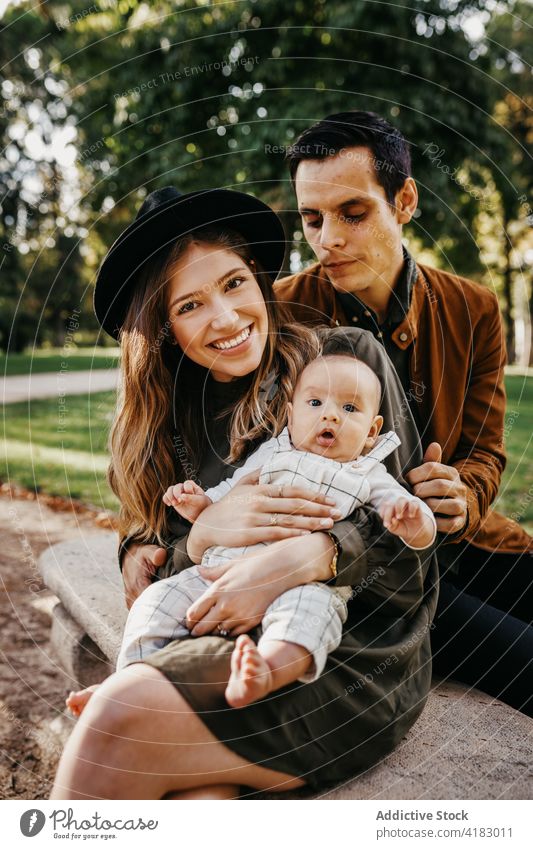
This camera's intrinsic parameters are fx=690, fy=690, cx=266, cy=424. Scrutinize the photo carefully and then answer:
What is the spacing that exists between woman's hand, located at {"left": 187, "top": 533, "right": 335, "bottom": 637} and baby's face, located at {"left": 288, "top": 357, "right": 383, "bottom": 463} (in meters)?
0.22

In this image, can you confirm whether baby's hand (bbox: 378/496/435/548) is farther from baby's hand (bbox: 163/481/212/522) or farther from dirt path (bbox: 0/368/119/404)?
dirt path (bbox: 0/368/119/404)

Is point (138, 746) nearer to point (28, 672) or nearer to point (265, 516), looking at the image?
point (265, 516)

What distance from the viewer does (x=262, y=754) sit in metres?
1.54

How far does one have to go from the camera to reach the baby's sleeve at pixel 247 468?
183cm

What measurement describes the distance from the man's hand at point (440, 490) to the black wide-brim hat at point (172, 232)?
0.75m

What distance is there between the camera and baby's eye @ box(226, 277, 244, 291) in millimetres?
1889

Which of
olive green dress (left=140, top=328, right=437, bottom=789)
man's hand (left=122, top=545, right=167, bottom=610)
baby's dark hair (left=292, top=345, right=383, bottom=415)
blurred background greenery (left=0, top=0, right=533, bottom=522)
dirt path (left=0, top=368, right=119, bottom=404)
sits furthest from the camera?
dirt path (left=0, top=368, right=119, bottom=404)

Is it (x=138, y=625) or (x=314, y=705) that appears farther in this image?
(x=138, y=625)

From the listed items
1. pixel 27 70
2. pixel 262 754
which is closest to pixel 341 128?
pixel 262 754

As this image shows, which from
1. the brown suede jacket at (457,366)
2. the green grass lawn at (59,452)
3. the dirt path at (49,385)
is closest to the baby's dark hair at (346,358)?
the brown suede jacket at (457,366)

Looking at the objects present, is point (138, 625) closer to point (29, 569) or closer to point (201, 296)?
point (201, 296)

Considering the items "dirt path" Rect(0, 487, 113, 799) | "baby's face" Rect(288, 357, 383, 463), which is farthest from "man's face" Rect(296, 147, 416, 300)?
"dirt path" Rect(0, 487, 113, 799)

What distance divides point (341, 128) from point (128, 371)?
41.5 inches

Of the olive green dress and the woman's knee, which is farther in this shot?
the olive green dress
